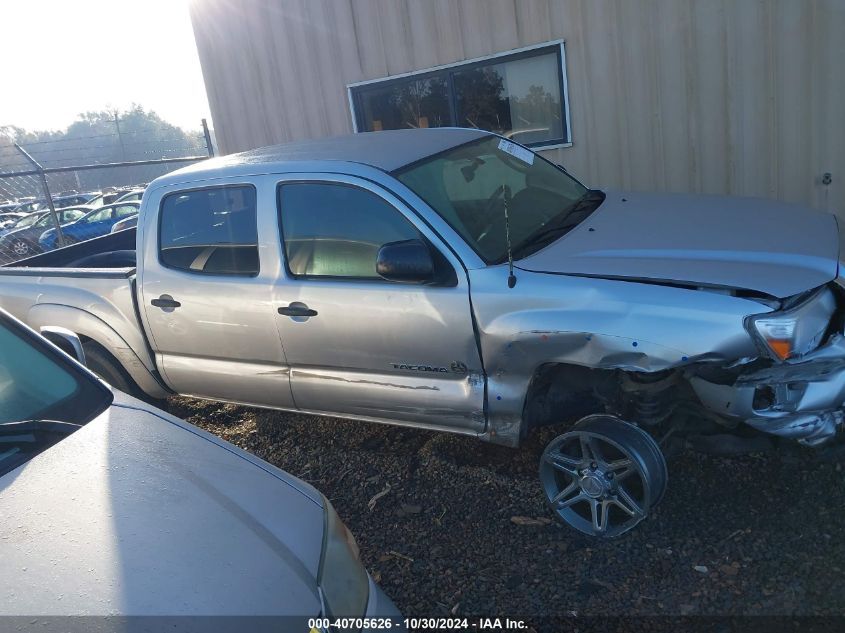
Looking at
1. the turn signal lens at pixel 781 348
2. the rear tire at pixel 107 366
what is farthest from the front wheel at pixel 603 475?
the rear tire at pixel 107 366

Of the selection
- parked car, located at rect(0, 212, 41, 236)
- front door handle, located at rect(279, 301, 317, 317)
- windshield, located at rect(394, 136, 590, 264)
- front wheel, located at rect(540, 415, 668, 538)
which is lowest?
front wheel, located at rect(540, 415, 668, 538)

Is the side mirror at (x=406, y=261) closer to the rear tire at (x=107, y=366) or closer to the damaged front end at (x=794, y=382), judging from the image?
the damaged front end at (x=794, y=382)

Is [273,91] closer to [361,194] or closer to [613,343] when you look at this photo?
[361,194]

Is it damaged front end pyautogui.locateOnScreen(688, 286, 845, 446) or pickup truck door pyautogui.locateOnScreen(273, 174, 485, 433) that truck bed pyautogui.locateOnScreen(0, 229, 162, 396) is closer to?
pickup truck door pyautogui.locateOnScreen(273, 174, 485, 433)

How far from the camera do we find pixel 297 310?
148 inches

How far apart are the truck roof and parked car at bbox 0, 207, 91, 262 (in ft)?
47.0

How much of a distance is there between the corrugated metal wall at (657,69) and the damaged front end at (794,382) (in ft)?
11.6

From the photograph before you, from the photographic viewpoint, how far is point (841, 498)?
3.16 m

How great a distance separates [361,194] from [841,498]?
9.09 ft

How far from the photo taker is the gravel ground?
281cm

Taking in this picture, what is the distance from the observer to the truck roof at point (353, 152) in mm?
3834

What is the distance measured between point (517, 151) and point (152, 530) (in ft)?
10.8

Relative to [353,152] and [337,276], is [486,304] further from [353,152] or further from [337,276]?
[353,152]

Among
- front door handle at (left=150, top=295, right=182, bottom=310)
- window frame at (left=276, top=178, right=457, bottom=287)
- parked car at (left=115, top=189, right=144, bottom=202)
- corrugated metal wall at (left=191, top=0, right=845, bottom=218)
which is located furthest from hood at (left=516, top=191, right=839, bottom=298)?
parked car at (left=115, top=189, right=144, bottom=202)
